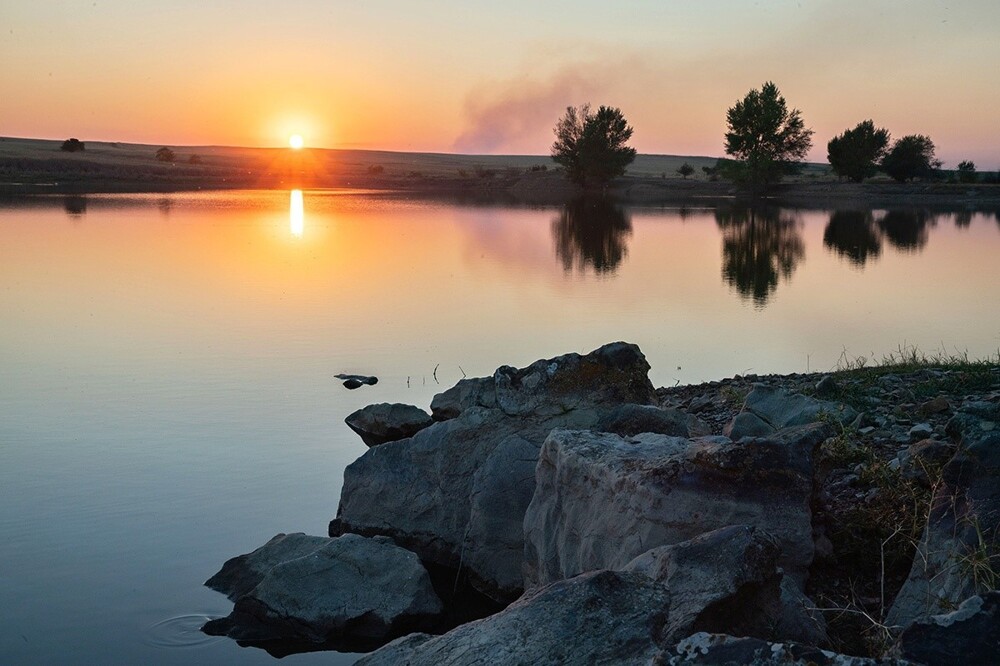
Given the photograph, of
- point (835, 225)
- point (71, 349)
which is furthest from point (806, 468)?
point (835, 225)

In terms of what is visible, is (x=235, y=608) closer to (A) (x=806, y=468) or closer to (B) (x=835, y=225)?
(A) (x=806, y=468)

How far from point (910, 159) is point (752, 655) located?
280 feet

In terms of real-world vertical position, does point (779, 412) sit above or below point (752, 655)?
below

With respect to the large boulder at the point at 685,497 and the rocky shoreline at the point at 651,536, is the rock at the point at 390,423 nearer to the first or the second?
the rocky shoreline at the point at 651,536

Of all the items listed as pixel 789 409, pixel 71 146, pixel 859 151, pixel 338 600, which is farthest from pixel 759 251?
pixel 71 146

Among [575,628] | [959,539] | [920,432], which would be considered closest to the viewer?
[575,628]

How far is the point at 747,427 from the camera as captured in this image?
798cm

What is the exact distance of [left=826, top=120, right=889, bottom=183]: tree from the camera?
79562 mm

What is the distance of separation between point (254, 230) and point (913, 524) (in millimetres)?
37164

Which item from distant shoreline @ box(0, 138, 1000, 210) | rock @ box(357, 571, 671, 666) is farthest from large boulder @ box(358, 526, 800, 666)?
distant shoreline @ box(0, 138, 1000, 210)

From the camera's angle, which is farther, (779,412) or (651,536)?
(779,412)

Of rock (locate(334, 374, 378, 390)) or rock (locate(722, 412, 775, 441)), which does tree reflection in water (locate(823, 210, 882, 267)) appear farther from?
rock (locate(722, 412, 775, 441))

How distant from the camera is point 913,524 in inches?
235

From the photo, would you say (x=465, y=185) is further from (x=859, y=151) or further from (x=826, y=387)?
(x=826, y=387)
